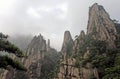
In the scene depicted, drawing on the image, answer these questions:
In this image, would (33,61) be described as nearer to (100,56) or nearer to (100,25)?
(100,25)

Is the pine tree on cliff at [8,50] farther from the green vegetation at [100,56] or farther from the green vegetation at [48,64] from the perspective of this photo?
the green vegetation at [48,64]

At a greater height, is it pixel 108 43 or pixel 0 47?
pixel 108 43

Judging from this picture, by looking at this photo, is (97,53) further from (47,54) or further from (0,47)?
(0,47)

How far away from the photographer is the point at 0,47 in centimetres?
1460

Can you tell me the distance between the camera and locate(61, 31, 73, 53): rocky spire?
11150 centimetres

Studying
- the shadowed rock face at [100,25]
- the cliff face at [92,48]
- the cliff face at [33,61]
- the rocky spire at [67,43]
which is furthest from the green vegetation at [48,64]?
the shadowed rock face at [100,25]

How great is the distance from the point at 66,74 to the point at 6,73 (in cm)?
4363

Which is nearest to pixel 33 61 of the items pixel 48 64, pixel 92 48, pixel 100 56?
pixel 48 64

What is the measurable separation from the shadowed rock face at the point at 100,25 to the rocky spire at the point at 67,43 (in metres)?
15.2

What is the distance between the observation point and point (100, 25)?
305 ft

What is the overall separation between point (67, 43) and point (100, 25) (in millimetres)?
25759

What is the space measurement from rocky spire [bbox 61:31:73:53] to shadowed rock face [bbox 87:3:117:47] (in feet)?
50.0

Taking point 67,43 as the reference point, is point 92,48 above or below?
below

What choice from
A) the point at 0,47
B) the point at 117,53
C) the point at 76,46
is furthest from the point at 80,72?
the point at 0,47
